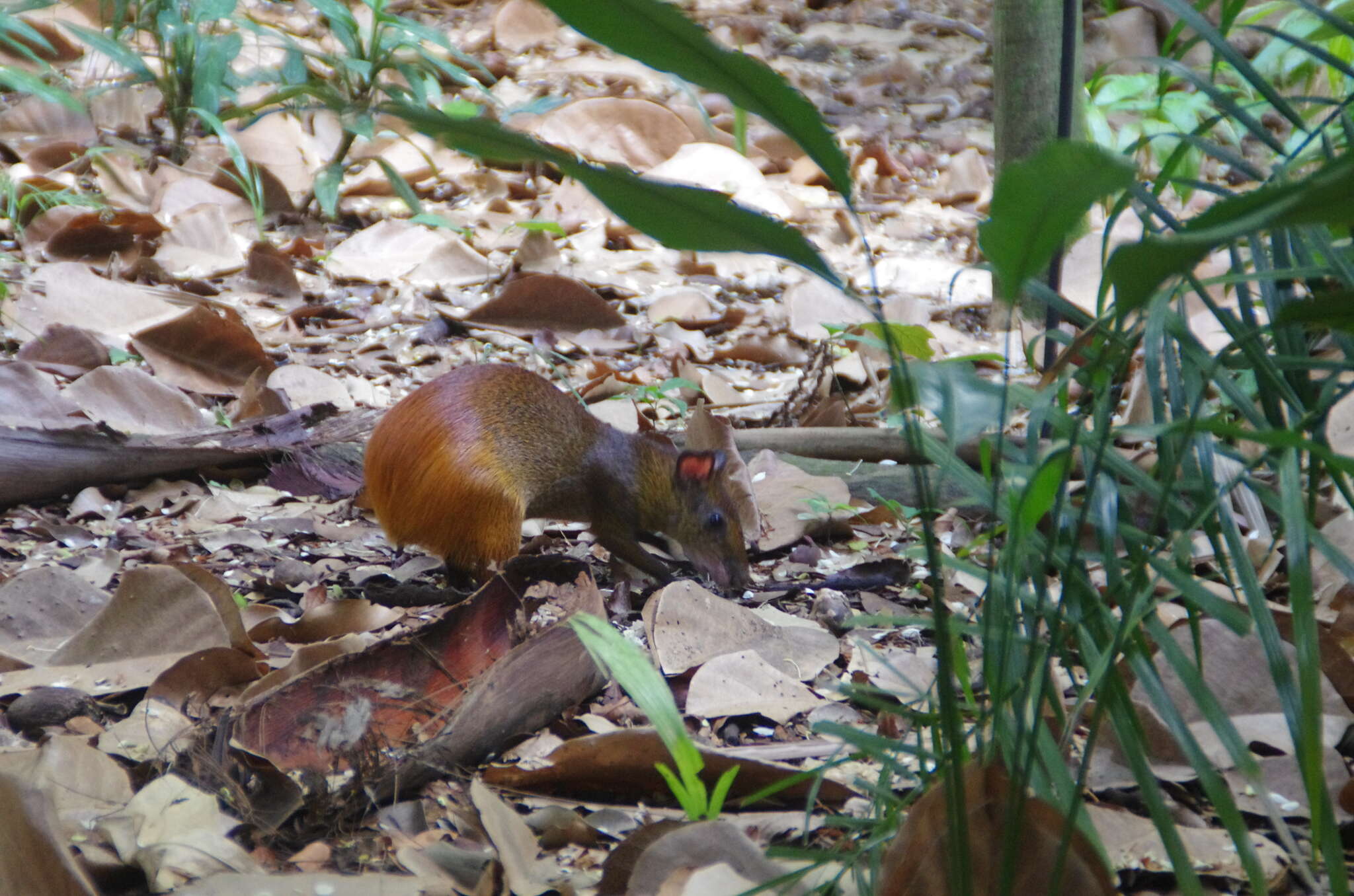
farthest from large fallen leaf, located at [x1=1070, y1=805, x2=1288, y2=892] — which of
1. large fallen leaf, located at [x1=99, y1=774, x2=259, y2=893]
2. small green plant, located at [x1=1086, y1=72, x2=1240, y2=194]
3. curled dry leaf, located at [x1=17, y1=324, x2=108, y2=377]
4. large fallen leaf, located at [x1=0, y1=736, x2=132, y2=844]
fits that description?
small green plant, located at [x1=1086, y1=72, x2=1240, y2=194]

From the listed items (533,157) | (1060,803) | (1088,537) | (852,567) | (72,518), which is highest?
(533,157)

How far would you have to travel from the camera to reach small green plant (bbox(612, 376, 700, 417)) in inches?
156

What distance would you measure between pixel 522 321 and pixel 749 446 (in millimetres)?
1325

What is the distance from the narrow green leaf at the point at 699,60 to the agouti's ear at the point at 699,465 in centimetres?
246

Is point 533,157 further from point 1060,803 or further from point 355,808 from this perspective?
point 355,808

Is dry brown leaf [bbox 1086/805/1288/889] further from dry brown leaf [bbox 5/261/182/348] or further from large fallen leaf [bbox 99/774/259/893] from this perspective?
dry brown leaf [bbox 5/261/182/348]

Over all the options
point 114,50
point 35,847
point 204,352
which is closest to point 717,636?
point 35,847

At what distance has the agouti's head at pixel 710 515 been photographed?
324 centimetres

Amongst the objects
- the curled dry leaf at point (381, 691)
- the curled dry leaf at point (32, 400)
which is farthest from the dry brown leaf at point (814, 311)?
the curled dry leaf at point (381, 691)

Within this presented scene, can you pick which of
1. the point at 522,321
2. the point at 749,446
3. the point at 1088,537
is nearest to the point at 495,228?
the point at 522,321

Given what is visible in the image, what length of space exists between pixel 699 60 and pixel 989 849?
75cm

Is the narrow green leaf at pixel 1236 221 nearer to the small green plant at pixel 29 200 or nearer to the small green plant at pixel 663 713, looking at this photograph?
the small green plant at pixel 663 713

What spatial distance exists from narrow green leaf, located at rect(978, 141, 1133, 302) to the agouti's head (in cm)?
243

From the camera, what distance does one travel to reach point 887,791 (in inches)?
51.9
